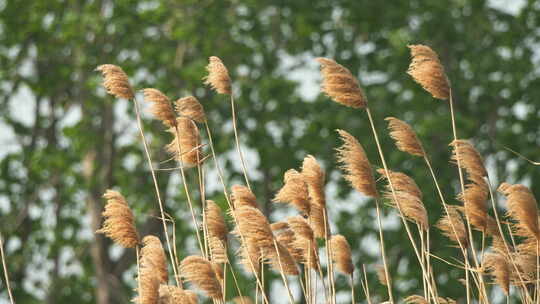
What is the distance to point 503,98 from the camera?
47.3 ft

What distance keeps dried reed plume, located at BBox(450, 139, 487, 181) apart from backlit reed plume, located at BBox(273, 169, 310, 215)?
55 cm

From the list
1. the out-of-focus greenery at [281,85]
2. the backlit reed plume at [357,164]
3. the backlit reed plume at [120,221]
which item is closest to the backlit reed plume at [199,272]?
the backlit reed plume at [120,221]

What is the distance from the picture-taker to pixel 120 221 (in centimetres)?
354

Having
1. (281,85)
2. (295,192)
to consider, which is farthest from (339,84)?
(281,85)

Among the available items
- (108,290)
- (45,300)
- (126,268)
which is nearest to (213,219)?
(108,290)

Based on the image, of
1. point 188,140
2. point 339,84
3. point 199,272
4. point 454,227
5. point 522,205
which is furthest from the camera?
point 188,140

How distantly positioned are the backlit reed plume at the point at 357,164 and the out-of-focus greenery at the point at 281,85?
9591 millimetres

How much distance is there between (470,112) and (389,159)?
1782 mm

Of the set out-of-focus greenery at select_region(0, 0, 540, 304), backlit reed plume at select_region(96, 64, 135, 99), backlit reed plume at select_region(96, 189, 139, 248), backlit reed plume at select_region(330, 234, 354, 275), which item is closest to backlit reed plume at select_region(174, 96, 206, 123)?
backlit reed plume at select_region(96, 64, 135, 99)

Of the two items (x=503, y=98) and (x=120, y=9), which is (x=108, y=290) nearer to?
(x=120, y=9)

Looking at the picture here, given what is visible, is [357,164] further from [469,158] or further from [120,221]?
[120,221]

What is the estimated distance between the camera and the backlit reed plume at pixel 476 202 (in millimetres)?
3611

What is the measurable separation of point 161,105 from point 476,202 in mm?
→ 1199

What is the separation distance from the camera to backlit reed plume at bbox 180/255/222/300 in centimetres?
319
